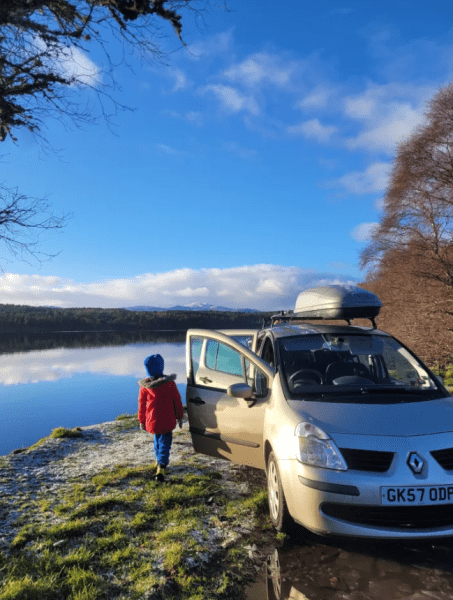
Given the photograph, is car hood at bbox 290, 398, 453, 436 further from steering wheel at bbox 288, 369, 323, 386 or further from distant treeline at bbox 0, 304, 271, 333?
distant treeline at bbox 0, 304, 271, 333

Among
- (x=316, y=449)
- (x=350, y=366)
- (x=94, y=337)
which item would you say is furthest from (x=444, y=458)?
(x=94, y=337)

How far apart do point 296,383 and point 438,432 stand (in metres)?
1.37

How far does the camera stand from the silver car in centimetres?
300

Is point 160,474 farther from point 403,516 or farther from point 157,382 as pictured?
point 403,516

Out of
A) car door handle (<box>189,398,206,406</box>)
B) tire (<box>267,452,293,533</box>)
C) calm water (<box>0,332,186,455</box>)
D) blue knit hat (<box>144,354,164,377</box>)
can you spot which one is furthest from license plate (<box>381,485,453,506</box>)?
calm water (<box>0,332,186,455</box>)

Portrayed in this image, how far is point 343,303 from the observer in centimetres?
578

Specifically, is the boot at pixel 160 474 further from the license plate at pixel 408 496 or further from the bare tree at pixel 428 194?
the bare tree at pixel 428 194

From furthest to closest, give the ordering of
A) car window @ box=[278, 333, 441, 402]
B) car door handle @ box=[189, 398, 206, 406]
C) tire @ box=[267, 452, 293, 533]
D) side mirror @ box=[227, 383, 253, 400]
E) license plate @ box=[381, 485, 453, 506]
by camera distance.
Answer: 1. car door handle @ box=[189, 398, 206, 406]
2. side mirror @ box=[227, 383, 253, 400]
3. car window @ box=[278, 333, 441, 402]
4. tire @ box=[267, 452, 293, 533]
5. license plate @ box=[381, 485, 453, 506]

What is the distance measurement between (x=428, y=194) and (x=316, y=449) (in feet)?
63.4

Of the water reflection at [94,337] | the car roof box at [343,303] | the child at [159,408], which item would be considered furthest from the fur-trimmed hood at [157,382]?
the water reflection at [94,337]

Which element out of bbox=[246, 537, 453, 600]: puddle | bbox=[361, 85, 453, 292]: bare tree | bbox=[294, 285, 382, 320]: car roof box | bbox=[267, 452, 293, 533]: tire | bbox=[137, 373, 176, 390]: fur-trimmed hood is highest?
bbox=[361, 85, 453, 292]: bare tree

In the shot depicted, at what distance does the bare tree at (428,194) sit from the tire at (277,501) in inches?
703

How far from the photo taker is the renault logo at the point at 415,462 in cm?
301

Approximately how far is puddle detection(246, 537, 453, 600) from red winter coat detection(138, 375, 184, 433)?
2415 mm
